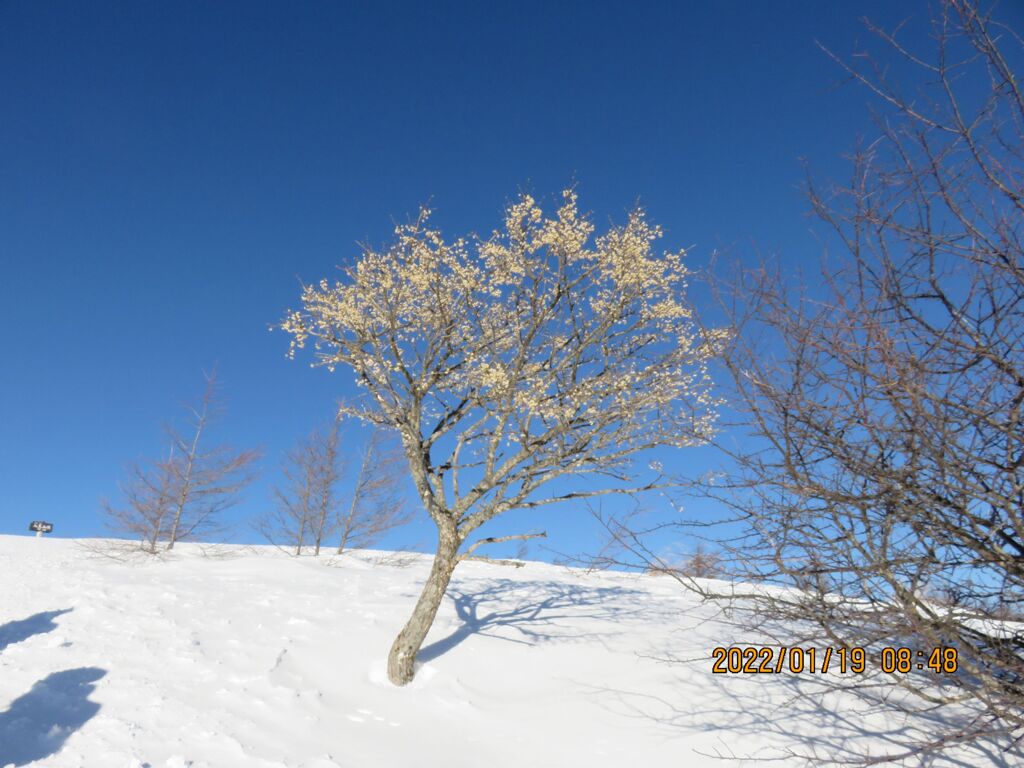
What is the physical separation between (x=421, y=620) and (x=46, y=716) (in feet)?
12.5

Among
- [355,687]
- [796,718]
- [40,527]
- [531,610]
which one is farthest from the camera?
[40,527]

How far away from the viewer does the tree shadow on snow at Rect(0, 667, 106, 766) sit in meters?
4.84

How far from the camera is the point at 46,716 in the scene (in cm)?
540

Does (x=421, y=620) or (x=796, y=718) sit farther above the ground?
(x=421, y=620)

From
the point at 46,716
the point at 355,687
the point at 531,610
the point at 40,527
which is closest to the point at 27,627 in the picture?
the point at 46,716

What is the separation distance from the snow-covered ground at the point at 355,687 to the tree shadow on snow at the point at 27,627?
0.03 meters

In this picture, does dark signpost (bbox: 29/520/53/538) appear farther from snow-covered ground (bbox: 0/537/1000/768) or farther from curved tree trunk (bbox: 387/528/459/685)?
curved tree trunk (bbox: 387/528/459/685)

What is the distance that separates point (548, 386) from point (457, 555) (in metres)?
2.64

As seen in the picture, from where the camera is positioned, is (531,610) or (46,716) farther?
(531,610)

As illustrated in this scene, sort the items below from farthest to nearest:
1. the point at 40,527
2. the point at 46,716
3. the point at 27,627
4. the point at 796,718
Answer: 1. the point at 40,527
2. the point at 27,627
3. the point at 796,718
4. the point at 46,716

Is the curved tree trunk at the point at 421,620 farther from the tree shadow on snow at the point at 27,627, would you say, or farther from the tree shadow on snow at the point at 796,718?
the tree shadow on snow at the point at 27,627

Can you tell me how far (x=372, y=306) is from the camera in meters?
8.59

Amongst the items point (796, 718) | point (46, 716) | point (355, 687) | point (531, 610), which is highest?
point (531, 610)

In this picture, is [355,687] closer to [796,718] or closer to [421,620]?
[421,620]
